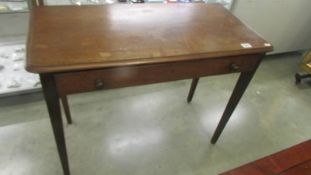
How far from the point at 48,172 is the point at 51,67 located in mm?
826

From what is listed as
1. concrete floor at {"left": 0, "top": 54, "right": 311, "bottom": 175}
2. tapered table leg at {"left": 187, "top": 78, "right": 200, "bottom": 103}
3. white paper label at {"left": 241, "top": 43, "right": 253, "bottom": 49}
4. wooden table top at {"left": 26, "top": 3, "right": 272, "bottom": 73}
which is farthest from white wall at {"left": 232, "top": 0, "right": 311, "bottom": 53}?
white paper label at {"left": 241, "top": 43, "right": 253, "bottom": 49}

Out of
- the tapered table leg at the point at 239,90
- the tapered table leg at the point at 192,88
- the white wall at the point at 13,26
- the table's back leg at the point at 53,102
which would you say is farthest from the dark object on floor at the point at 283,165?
the white wall at the point at 13,26

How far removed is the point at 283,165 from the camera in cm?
→ 96

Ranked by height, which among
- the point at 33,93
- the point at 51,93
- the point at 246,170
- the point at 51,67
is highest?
the point at 51,67

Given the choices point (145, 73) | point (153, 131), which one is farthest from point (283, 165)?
point (153, 131)

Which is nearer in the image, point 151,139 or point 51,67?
point 51,67

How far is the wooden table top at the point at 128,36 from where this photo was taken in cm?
76

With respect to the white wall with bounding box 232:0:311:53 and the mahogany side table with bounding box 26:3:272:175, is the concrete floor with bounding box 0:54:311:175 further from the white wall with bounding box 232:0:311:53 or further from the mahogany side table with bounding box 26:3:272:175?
the white wall with bounding box 232:0:311:53

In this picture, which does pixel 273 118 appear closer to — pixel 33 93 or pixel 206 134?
pixel 206 134

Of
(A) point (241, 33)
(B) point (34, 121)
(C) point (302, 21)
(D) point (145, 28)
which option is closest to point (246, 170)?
(A) point (241, 33)

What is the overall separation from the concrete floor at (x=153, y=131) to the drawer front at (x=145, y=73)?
26.5 inches

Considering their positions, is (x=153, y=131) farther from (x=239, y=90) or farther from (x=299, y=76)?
(x=299, y=76)

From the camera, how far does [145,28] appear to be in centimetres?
98

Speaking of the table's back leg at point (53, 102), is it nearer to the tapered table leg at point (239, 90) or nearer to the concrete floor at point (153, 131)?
the concrete floor at point (153, 131)
